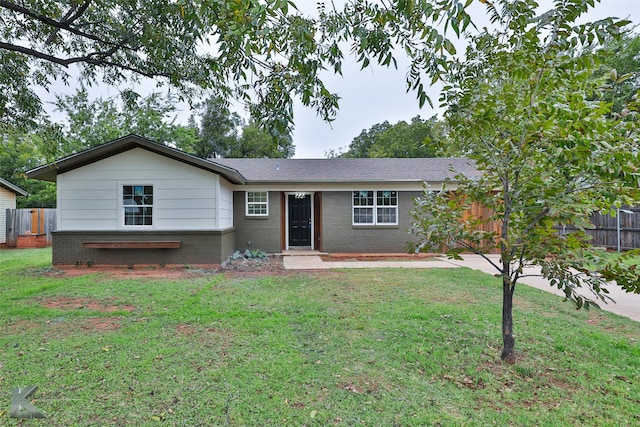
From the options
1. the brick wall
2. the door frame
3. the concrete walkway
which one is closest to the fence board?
the concrete walkway

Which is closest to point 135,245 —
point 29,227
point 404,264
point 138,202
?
point 138,202

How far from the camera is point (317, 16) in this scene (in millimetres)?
2773

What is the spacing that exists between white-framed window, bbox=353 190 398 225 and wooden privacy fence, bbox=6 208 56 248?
13.7 metres

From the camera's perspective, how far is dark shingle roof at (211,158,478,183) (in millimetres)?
11550

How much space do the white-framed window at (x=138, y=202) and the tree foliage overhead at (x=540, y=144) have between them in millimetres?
8196

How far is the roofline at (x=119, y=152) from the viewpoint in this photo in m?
8.60

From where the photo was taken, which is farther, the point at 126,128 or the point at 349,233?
the point at 126,128

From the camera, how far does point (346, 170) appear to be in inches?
500

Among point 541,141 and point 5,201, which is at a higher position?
point 5,201

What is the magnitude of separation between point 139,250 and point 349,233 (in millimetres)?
6545

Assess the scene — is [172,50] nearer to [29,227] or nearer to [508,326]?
[508,326]

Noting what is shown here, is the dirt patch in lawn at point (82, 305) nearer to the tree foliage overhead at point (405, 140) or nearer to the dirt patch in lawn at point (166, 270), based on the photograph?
the dirt patch in lawn at point (166, 270)

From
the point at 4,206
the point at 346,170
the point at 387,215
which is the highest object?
the point at 346,170

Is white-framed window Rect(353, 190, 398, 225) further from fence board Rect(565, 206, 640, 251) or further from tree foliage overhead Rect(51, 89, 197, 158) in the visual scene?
tree foliage overhead Rect(51, 89, 197, 158)
